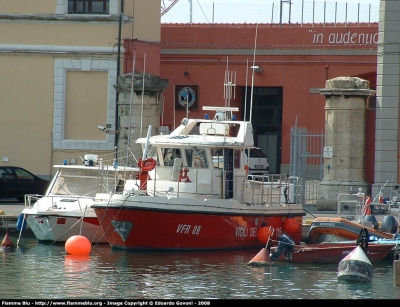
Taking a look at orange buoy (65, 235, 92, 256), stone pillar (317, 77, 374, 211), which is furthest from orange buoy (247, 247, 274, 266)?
stone pillar (317, 77, 374, 211)

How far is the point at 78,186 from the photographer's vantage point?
24.7m

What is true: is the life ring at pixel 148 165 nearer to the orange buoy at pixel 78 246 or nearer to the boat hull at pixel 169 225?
the boat hull at pixel 169 225

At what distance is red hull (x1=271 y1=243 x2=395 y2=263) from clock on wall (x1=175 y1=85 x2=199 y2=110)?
18748mm

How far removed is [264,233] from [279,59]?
1675 centimetres

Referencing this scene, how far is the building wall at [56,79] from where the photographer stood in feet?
104

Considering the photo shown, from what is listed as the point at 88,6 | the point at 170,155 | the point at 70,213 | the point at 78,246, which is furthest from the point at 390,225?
the point at 88,6

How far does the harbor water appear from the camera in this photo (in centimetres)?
1658

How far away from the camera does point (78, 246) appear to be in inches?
827

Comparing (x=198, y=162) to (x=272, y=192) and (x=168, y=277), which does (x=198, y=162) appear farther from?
(x=168, y=277)

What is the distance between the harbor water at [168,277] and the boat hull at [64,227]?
78 centimetres

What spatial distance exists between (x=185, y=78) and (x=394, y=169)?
45.3ft

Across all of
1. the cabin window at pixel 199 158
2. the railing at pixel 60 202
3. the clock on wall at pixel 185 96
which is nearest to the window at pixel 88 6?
the clock on wall at pixel 185 96

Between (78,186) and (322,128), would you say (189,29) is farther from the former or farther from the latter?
(78,186)

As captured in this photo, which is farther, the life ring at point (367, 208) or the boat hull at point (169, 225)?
the life ring at point (367, 208)
